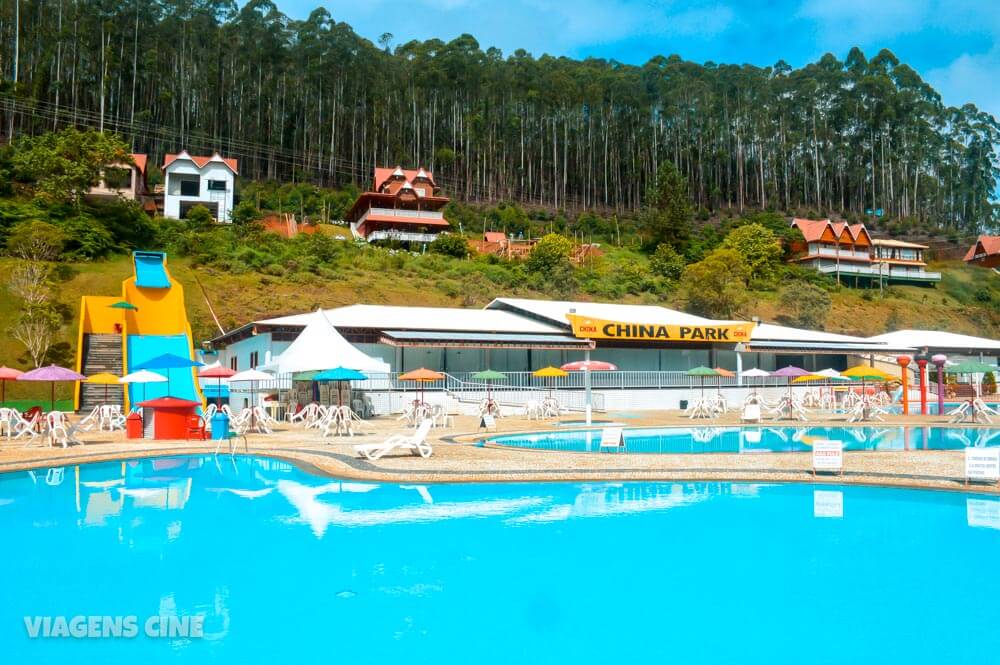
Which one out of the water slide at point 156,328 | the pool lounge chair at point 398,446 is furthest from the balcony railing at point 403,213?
the pool lounge chair at point 398,446

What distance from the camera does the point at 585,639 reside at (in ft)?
17.7

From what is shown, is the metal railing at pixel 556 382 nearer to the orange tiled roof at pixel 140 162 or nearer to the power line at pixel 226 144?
the orange tiled roof at pixel 140 162

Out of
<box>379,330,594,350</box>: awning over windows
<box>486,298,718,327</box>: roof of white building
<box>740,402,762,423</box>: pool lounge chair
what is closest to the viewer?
<box>740,402,762,423</box>: pool lounge chair

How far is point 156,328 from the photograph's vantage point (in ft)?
84.8

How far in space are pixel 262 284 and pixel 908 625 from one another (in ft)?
128

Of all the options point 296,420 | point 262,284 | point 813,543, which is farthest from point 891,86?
point 813,543

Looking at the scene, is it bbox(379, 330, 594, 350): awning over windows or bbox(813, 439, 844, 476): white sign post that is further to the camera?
bbox(379, 330, 594, 350): awning over windows

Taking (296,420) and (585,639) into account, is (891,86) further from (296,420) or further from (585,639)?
(585,639)

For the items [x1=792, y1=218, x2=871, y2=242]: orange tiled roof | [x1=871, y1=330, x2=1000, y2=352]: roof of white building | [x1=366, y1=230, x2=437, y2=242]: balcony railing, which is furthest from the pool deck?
[x1=792, y1=218, x2=871, y2=242]: orange tiled roof

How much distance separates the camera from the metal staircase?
25.7 metres

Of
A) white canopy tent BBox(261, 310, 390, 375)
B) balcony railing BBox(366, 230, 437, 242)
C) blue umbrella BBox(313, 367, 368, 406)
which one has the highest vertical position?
balcony railing BBox(366, 230, 437, 242)

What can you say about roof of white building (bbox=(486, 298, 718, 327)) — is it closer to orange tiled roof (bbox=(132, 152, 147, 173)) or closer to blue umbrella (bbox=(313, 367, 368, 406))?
blue umbrella (bbox=(313, 367, 368, 406))

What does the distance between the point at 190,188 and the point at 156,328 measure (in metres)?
33.5

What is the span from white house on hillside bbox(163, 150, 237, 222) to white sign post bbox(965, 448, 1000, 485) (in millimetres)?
51442
